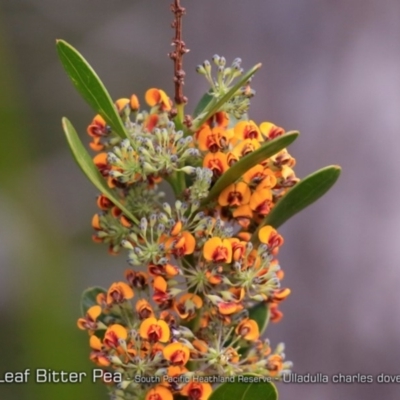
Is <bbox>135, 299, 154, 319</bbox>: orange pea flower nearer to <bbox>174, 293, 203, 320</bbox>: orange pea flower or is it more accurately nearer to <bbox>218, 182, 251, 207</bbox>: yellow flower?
<bbox>174, 293, 203, 320</bbox>: orange pea flower

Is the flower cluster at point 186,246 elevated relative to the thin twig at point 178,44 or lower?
lower

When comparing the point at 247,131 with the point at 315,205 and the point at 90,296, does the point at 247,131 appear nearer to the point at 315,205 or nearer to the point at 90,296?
the point at 90,296

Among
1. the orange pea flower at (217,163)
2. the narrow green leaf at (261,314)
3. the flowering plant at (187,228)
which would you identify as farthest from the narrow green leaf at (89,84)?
the narrow green leaf at (261,314)

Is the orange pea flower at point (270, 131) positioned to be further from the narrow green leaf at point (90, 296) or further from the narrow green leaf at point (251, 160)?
the narrow green leaf at point (90, 296)

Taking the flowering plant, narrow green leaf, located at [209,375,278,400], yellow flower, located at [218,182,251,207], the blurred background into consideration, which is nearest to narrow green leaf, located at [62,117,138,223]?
the flowering plant

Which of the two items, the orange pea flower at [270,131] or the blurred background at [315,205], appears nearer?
the orange pea flower at [270,131]

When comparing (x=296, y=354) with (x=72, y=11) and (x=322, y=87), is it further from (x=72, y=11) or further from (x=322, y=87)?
(x=72, y=11)
